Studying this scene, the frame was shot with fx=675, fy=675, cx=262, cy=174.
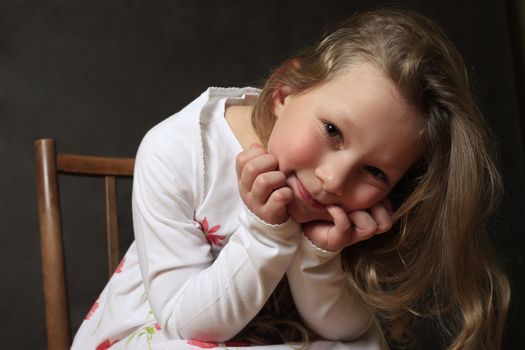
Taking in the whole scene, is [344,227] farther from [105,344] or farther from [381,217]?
[105,344]

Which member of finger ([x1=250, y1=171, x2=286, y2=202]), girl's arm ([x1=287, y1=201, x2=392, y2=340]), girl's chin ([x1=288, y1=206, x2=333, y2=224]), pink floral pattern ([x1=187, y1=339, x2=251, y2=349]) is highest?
finger ([x1=250, y1=171, x2=286, y2=202])

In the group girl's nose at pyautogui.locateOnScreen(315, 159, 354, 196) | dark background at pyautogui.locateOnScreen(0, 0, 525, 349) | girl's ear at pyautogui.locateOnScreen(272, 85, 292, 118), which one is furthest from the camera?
dark background at pyautogui.locateOnScreen(0, 0, 525, 349)

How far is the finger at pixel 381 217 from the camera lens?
77 cm

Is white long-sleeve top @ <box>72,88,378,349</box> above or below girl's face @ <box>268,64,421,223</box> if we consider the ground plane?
below

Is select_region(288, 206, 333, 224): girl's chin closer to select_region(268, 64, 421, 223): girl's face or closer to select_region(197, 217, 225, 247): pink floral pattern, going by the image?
select_region(268, 64, 421, 223): girl's face

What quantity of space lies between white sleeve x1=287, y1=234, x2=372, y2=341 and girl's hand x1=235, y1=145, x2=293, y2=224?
7 centimetres

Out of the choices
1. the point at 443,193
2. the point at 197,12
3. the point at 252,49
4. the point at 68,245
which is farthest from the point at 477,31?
the point at 68,245

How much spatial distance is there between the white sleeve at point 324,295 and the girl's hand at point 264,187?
68 mm

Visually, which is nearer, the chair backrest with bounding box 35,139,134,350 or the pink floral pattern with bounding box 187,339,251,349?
Result: the pink floral pattern with bounding box 187,339,251,349

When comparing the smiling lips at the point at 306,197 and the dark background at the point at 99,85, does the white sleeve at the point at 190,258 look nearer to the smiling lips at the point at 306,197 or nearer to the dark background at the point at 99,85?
the smiling lips at the point at 306,197

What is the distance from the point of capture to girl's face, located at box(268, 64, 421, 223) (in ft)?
2.32

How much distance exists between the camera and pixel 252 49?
152cm

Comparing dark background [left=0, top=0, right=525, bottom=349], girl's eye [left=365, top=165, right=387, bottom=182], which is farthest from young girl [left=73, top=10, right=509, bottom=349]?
dark background [left=0, top=0, right=525, bottom=349]

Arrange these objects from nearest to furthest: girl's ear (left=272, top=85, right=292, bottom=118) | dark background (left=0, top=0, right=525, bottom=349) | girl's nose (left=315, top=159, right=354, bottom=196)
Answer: girl's nose (left=315, top=159, right=354, bottom=196) < girl's ear (left=272, top=85, right=292, bottom=118) < dark background (left=0, top=0, right=525, bottom=349)
